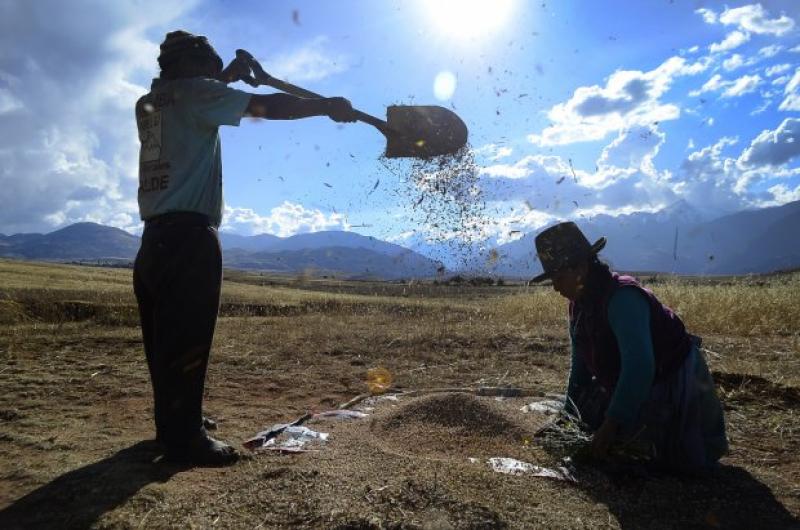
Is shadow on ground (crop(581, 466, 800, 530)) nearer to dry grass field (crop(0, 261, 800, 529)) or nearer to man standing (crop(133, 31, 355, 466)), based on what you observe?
dry grass field (crop(0, 261, 800, 529))

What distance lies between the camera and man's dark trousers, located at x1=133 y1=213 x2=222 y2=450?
2.58 metres

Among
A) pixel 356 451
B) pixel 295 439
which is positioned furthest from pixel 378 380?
pixel 356 451

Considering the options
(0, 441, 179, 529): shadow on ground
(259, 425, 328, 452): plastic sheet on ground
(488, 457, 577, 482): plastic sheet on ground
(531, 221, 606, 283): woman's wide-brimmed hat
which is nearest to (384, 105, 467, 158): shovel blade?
(531, 221, 606, 283): woman's wide-brimmed hat

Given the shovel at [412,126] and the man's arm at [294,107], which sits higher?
the shovel at [412,126]

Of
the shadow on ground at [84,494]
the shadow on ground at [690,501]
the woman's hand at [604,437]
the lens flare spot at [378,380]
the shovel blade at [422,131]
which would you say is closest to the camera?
the shadow on ground at [84,494]

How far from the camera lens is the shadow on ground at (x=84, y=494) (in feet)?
6.78

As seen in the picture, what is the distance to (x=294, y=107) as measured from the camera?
9.34 ft

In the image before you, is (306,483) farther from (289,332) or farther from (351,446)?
(289,332)

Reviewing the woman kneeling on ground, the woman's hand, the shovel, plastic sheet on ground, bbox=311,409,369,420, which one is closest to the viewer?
the woman's hand

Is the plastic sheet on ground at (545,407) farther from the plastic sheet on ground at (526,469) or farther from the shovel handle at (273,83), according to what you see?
the shovel handle at (273,83)

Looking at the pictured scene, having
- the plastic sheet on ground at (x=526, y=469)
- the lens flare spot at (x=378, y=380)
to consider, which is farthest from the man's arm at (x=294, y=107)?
the lens flare spot at (x=378, y=380)

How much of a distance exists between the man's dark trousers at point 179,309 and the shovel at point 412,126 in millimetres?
1396

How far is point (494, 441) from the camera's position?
10.1ft

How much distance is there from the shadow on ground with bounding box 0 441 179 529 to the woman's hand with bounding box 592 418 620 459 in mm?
1842
